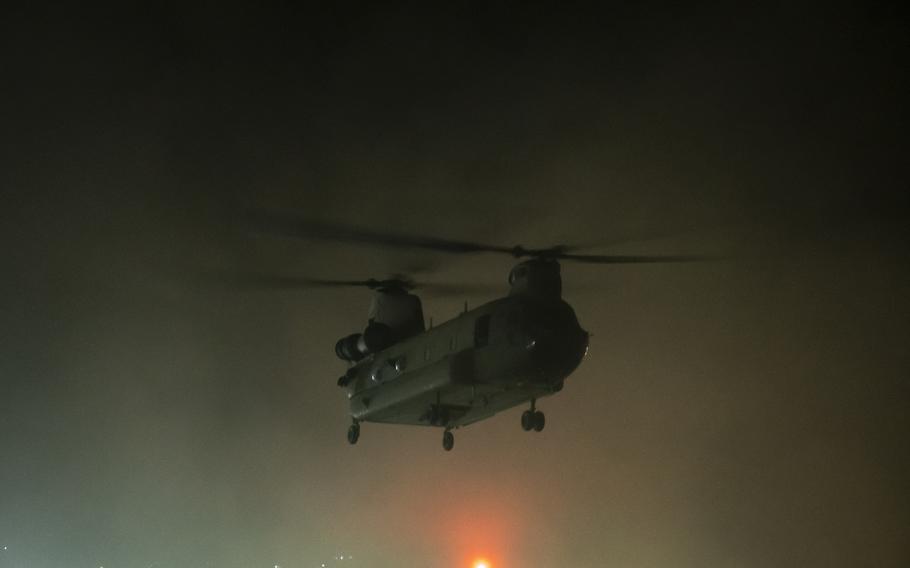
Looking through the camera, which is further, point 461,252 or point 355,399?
point 355,399

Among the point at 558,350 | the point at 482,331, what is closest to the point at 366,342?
the point at 482,331

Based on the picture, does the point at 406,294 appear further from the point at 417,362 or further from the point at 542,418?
the point at 542,418

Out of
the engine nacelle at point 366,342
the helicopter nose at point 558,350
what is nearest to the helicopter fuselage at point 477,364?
the helicopter nose at point 558,350

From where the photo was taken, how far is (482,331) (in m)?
13.6

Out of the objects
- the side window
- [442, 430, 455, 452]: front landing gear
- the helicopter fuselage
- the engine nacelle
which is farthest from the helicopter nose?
the engine nacelle

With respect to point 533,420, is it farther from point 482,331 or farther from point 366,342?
point 366,342

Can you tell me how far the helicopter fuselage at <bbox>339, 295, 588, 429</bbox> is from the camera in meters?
13.0

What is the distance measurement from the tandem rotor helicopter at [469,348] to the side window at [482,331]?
0.04 feet

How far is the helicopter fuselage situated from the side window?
1cm

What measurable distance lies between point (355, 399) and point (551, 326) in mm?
4991

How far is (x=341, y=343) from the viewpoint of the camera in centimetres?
1698

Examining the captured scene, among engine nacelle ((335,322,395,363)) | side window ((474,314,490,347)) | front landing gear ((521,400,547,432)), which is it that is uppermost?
engine nacelle ((335,322,395,363))

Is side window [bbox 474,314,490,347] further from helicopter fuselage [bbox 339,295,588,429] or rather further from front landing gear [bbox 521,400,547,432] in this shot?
front landing gear [bbox 521,400,547,432]

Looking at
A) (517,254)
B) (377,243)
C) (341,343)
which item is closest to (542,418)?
(517,254)
